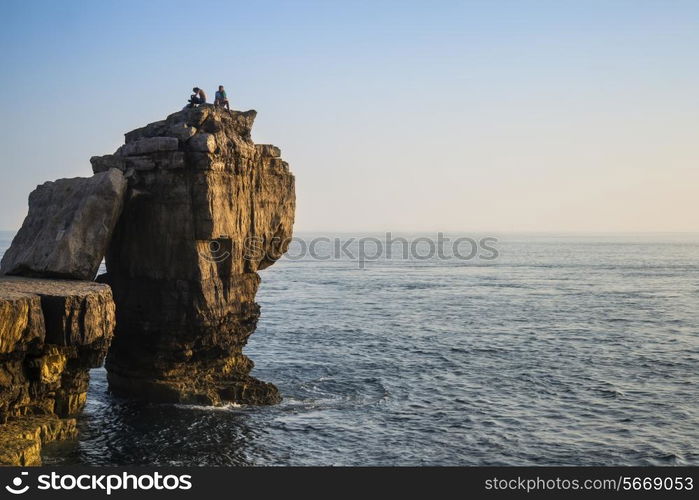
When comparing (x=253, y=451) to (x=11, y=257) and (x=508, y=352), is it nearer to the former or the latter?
(x=11, y=257)

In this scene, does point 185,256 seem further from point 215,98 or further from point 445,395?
point 445,395

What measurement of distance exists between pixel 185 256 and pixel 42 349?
9507 millimetres

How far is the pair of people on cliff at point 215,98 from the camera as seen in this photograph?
1564 inches

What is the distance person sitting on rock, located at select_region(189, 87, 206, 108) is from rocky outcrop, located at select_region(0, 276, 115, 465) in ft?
40.7

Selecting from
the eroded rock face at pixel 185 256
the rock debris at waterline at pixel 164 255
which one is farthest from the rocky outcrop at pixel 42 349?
the eroded rock face at pixel 185 256

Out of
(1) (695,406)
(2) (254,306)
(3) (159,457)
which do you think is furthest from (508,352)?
(3) (159,457)

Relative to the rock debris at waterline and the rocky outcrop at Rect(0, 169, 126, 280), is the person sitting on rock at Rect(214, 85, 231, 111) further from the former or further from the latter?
the rocky outcrop at Rect(0, 169, 126, 280)

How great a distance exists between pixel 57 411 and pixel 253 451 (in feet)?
29.2

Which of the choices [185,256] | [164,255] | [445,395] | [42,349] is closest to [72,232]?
[164,255]

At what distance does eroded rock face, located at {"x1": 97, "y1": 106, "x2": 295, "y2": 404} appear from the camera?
36.2 m

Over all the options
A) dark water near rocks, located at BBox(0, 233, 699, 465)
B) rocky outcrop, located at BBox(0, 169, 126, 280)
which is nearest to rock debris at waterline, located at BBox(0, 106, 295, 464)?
rocky outcrop, located at BBox(0, 169, 126, 280)

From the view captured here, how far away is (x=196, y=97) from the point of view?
131 feet

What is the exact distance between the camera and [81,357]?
30.9m

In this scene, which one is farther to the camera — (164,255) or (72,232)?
(164,255)
